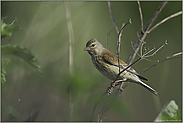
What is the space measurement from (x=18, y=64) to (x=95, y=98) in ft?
5.34

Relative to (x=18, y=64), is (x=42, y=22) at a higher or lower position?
higher

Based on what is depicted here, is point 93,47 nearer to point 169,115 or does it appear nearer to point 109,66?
point 109,66

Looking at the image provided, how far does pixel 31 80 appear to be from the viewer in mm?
2611

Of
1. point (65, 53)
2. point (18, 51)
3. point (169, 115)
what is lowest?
point (169, 115)

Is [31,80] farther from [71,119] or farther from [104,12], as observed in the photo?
[104,12]

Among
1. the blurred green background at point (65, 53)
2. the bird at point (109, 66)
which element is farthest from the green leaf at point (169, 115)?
the bird at point (109, 66)

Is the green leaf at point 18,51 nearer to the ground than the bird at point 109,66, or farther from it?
farther from it

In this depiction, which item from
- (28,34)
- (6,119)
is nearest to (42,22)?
(28,34)

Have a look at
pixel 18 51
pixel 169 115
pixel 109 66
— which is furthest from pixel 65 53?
pixel 169 115

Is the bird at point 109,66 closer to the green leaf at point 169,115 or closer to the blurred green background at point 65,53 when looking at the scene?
the blurred green background at point 65,53

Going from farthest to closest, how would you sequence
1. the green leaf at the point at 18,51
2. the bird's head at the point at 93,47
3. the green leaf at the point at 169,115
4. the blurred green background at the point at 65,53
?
the bird's head at the point at 93,47 → the blurred green background at the point at 65,53 → the green leaf at the point at 18,51 → the green leaf at the point at 169,115

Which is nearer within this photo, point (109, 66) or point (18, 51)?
point (18, 51)

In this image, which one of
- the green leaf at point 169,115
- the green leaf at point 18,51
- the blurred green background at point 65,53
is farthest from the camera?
the blurred green background at point 65,53

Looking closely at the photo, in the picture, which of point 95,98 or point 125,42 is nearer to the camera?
point 95,98
